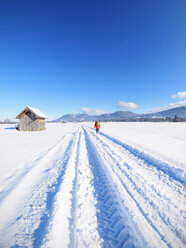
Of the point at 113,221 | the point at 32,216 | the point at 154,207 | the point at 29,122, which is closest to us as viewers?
the point at 113,221

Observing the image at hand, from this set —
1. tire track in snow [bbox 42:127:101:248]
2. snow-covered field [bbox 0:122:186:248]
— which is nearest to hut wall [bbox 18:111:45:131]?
snow-covered field [bbox 0:122:186:248]

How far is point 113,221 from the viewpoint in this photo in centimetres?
197

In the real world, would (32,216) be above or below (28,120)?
below

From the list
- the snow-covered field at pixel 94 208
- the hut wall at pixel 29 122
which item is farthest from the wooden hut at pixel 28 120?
the snow-covered field at pixel 94 208

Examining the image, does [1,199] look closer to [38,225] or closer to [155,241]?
[38,225]

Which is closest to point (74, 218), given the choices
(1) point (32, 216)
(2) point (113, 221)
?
(2) point (113, 221)

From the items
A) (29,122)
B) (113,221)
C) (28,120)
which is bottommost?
(113,221)

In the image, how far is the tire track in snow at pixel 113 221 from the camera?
1.65m

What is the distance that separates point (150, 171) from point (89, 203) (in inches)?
106

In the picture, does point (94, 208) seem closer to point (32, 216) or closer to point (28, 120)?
point (32, 216)

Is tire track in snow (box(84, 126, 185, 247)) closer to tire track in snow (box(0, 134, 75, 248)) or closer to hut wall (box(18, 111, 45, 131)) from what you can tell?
tire track in snow (box(0, 134, 75, 248))

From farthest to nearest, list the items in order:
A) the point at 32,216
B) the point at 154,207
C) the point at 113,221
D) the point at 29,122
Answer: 1. the point at 29,122
2. the point at 154,207
3. the point at 32,216
4. the point at 113,221

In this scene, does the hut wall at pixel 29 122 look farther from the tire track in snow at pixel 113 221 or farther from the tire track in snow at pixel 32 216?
the tire track in snow at pixel 113 221

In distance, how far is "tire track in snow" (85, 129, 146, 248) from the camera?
1650 millimetres
